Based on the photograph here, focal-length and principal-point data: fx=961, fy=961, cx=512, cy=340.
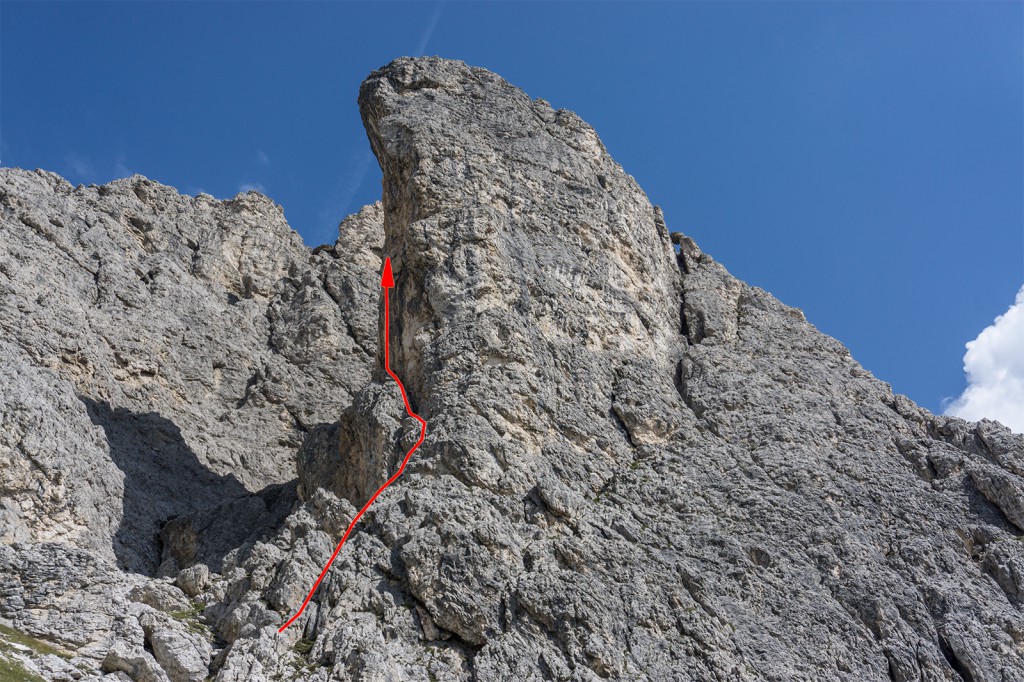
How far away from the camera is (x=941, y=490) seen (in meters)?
31.2

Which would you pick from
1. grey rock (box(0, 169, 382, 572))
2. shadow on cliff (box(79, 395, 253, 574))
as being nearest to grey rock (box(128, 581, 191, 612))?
grey rock (box(0, 169, 382, 572))

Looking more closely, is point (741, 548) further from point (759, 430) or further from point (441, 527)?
point (441, 527)

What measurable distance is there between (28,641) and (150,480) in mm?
15111

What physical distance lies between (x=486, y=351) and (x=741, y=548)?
34.0 feet

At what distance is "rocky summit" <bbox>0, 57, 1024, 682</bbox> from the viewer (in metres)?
25.2

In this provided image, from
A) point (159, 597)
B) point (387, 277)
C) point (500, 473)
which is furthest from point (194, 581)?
point (387, 277)

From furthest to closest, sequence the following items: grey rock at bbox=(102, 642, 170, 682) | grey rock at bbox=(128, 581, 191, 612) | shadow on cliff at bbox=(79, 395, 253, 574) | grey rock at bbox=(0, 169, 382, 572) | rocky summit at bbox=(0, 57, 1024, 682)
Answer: shadow on cliff at bbox=(79, 395, 253, 574) → grey rock at bbox=(0, 169, 382, 572) → grey rock at bbox=(128, 581, 191, 612) → rocky summit at bbox=(0, 57, 1024, 682) → grey rock at bbox=(102, 642, 170, 682)

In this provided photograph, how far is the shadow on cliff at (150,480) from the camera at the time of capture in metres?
36.1

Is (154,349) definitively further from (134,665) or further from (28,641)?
(134,665)

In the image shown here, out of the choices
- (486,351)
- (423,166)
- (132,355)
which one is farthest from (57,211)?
(486,351)

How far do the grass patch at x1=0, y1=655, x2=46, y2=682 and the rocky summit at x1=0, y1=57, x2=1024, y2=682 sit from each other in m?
0.10

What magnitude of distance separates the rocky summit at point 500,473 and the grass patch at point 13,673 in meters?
0.10

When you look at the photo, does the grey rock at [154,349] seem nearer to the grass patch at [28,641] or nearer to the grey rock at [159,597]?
the grey rock at [159,597]

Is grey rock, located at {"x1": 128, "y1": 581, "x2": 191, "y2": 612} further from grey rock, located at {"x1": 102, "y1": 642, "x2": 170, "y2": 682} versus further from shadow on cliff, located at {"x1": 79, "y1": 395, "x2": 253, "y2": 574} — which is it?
shadow on cliff, located at {"x1": 79, "y1": 395, "x2": 253, "y2": 574}
